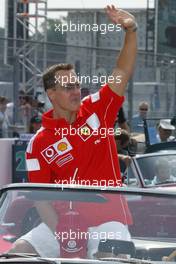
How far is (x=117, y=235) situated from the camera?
535cm

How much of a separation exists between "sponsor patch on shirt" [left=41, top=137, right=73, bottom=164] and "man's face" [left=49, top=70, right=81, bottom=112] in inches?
9.5

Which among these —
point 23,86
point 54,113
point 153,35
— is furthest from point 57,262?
point 153,35

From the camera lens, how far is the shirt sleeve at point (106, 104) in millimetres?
6449

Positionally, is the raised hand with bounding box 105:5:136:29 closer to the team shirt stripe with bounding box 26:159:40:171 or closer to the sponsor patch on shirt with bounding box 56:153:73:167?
the sponsor patch on shirt with bounding box 56:153:73:167

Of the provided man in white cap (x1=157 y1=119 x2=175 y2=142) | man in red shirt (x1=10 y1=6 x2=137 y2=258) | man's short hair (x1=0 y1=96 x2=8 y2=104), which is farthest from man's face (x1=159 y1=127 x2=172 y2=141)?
man in red shirt (x1=10 y1=6 x2=137 y2=258)

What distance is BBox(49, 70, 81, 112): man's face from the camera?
6.45 meters

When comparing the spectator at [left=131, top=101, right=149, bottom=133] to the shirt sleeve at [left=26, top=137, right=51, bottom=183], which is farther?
the spectator at [left=131, top=101, right=149, bottom=133]

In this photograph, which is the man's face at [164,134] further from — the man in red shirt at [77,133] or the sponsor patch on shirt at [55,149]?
the sponsor patch on shirt at [55,149]

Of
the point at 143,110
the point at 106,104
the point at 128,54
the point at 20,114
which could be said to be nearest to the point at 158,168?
the point at 128,54

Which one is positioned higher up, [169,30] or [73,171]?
[169,30]

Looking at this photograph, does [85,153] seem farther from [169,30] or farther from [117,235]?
[169,30]

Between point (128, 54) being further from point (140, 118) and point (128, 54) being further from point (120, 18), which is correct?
point (140, 118)

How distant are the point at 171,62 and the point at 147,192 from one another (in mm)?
14674

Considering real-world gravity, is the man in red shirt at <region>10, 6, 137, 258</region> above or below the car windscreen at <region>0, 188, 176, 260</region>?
above
